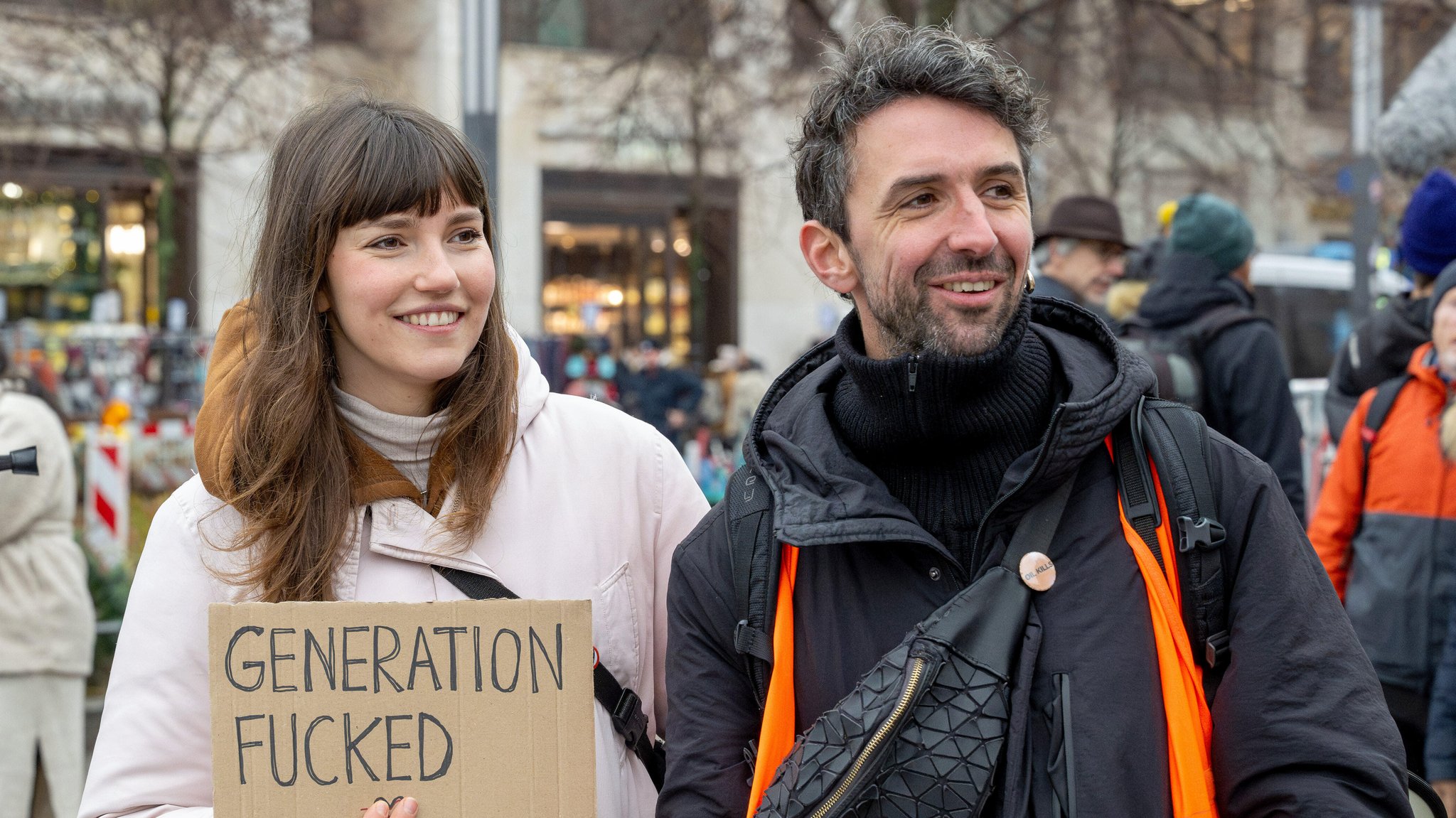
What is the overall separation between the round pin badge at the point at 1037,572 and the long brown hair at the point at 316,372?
1020 millimetres

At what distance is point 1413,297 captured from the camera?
473 centimetres

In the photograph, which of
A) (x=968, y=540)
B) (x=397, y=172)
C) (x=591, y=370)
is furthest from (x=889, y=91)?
(x=591, y=370)

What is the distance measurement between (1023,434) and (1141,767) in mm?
492

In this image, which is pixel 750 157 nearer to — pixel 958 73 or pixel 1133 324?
pixel 1133 324

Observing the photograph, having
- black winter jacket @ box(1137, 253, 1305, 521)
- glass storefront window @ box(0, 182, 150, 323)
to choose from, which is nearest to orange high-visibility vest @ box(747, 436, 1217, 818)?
black winter jacket @ box(1137, 253, 1305, 521)

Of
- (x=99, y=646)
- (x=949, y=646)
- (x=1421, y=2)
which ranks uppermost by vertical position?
(x=1421, y=2)

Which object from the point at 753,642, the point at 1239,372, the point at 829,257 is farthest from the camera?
the point at 1239,372

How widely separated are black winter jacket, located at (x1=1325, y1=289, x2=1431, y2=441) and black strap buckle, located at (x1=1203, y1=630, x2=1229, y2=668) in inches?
124

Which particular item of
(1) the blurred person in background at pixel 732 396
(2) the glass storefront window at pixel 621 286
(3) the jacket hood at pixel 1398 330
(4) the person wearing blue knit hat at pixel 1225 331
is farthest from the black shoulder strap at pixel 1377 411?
(2) the glass storefront window at pixel 621 286

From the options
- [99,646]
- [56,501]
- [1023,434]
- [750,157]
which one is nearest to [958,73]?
[1023,434]

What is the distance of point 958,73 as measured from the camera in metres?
1.94

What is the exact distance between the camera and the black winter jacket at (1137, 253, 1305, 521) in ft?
14.2

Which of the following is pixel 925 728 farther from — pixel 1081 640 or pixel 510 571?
pixel 510 571

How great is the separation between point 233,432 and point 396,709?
660 mm
